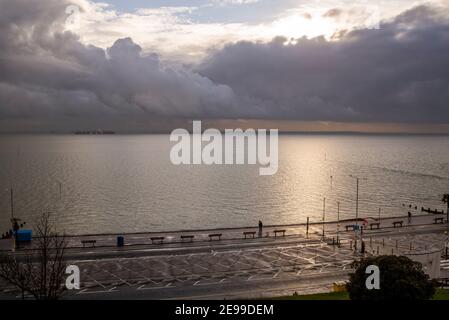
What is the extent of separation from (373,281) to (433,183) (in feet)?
356

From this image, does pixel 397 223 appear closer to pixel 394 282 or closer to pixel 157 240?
pixel 157 240

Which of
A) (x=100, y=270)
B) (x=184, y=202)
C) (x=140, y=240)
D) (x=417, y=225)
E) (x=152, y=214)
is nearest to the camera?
(x=100, y=270)

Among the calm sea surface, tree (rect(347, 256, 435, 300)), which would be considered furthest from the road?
the calm sea surface

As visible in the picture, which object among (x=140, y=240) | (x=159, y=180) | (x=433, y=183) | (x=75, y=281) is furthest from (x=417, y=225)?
(x=159, y=180)

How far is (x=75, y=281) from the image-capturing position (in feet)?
105

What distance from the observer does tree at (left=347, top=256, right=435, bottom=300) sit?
20.0m

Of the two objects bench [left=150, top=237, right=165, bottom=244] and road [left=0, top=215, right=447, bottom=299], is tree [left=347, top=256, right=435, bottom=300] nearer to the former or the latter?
road [left=0, top=215, right=447, bottom=299]

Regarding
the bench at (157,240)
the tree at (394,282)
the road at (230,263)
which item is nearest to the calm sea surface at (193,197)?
the bench at (157,240)

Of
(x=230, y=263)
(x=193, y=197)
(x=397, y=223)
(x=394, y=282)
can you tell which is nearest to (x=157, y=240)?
(x=230, y=263)

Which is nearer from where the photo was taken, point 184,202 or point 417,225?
point 417,225

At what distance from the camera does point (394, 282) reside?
2028 cm

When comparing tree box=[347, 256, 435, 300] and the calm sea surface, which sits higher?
tree box=[347, 256, 435, 300]
